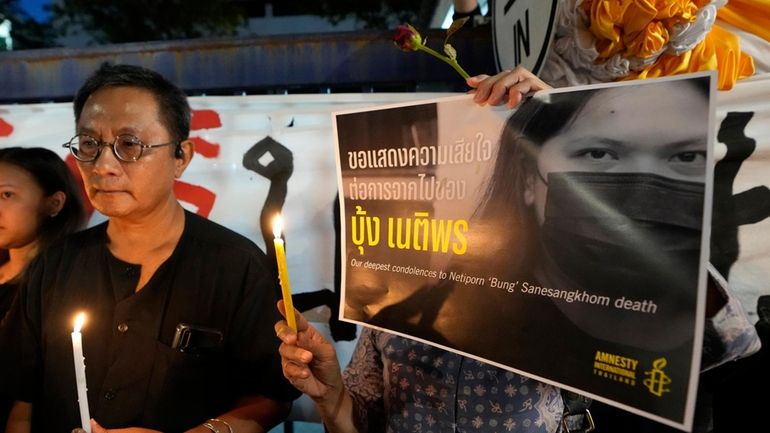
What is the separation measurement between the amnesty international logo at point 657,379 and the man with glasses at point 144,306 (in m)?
1.06

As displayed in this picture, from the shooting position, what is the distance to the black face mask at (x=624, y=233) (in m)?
0.77

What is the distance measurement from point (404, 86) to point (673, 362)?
7.97 ft

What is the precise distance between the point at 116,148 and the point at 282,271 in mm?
894

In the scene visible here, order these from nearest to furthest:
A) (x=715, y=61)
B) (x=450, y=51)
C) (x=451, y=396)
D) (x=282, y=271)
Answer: (x=282, y=271) → (x=450, y=51) → (x=451, y=396) → (x=715, y=61)

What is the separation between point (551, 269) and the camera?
36.8 inches

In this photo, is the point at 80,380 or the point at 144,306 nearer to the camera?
the point at 80,380

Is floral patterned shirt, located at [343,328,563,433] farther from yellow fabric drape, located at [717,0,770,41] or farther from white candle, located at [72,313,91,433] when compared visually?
yellow fabric drape, located at [717,0,770,41]

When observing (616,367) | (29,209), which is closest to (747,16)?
(616,367)

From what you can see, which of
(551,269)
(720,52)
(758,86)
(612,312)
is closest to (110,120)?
(551,269)

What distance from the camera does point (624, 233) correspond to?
0.84 m

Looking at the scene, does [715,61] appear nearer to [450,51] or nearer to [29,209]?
[450,51]

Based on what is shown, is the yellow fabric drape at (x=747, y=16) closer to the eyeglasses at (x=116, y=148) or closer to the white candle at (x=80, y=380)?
the eyeglasses at (x=116, y=148)

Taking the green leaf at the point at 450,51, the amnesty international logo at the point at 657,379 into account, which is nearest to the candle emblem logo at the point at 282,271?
the green leaf at the point at 450,51

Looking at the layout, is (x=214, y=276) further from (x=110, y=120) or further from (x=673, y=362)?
(x=673, y=362)
